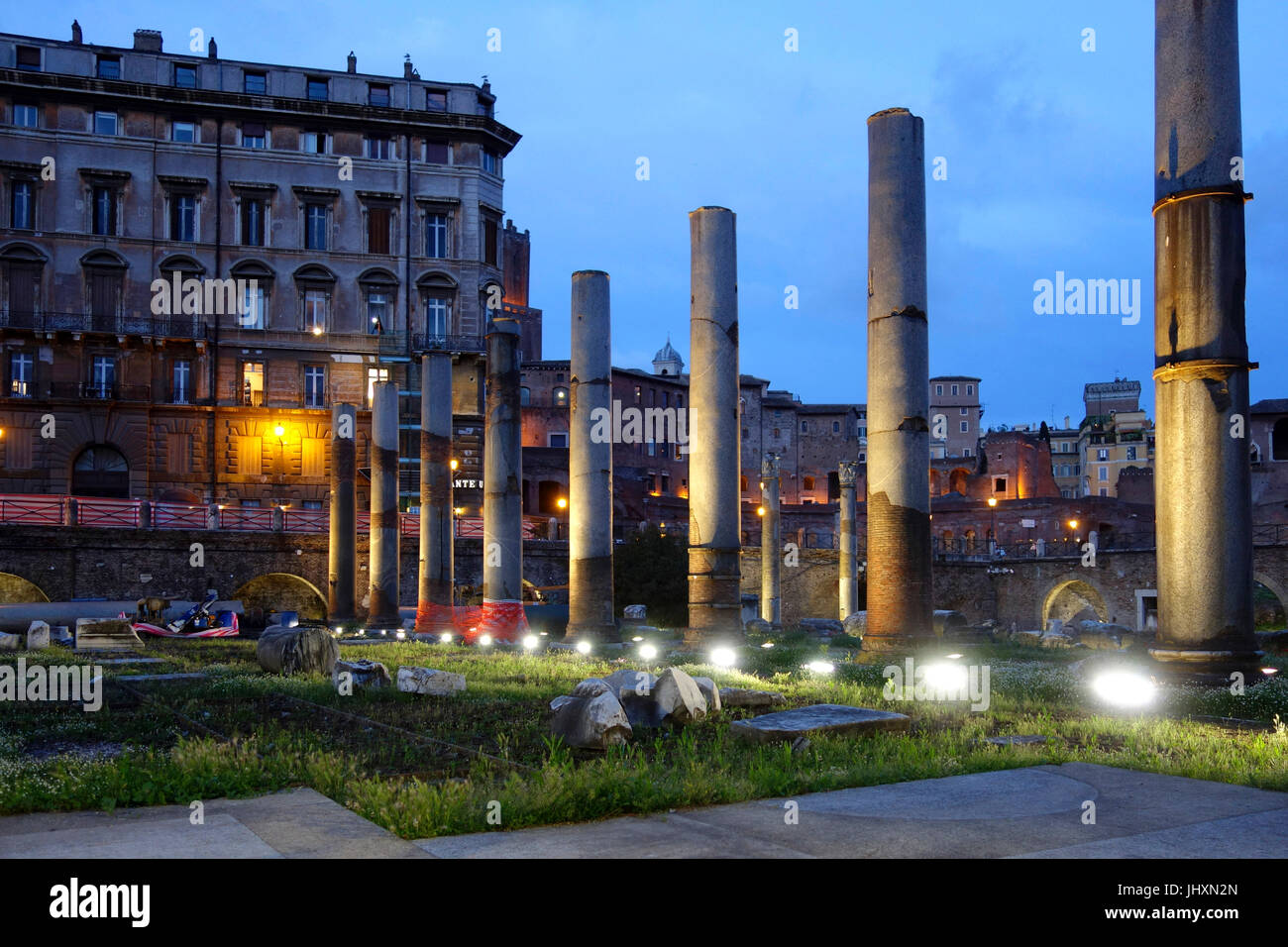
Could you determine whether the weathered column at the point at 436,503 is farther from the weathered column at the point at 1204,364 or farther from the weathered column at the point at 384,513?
the weathered column at the point at 1204,364

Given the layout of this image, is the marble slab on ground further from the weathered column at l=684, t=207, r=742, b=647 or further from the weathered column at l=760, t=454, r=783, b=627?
the weathered column at l=760, t=454, r=783, b=627

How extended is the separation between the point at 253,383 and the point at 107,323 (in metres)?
5.79

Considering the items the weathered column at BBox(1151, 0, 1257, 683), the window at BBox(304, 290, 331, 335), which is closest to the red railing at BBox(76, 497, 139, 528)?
the window at BBox(304, 290, 331, 335)

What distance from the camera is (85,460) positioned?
145ft

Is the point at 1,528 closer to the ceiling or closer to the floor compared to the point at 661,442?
closer to the floor

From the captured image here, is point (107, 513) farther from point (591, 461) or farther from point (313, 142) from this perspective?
point (313, 142)

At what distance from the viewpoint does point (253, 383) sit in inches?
1831

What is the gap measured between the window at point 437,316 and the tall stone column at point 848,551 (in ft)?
63.5

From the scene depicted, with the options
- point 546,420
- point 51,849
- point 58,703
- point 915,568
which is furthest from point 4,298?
point 51,849
